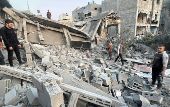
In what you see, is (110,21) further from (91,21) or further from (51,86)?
(51,86)

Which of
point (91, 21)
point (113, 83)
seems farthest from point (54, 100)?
point (91, 21)

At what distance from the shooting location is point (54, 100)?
1.49m

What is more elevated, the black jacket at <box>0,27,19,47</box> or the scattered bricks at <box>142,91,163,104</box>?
the black jacket at <box>0,27,19,47</box>

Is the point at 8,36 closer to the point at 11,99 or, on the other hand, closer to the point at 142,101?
the point at 11,99

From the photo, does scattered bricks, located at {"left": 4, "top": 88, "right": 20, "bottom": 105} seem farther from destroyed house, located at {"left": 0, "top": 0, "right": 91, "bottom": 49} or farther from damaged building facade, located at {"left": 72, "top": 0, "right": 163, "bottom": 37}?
damaged building facade, located at {"left": 72, "top": 0, "right": 163, "bottom": 37}

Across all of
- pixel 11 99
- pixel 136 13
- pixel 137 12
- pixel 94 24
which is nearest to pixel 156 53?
pixel 11 99

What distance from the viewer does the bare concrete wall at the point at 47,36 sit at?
6552 mm

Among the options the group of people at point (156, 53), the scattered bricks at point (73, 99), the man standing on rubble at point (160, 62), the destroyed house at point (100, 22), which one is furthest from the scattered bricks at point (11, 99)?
the destroyed house at point (100, 22)

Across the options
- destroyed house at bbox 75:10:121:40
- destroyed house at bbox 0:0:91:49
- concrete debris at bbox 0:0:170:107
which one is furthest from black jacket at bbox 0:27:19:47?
destroyed house at bbox 75:10:121:40

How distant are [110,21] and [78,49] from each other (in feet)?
15.4

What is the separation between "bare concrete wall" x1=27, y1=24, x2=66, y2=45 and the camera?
6.55 meters

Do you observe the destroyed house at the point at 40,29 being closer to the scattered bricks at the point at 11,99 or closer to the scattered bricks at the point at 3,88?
the scattered bricks at the point at 3,88

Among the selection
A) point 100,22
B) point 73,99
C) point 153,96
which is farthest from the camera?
point 100,22

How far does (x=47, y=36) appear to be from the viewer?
22.8 ft
